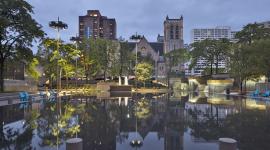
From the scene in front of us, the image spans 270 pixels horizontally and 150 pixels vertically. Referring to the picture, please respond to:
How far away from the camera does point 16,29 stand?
3275 centimetres

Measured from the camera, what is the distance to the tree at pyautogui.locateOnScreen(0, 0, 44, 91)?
31250mm

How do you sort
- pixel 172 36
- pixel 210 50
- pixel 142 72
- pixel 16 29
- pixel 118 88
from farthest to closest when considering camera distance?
pixel 172 36, pixel 142 72, pixel 210 50, pixel 118 88, pixel 16 29

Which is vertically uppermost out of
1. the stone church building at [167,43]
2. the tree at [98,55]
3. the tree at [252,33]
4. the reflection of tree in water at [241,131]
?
the stone church building at [167,43]

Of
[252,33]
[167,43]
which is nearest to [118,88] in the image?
[252,33]

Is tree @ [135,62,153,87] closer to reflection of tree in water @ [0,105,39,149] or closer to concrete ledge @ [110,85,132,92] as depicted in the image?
concrete ledge @ [110,85,132,92]

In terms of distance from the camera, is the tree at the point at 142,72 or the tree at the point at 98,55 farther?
the tree at the point at 142,72

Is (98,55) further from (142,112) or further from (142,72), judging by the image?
(142,112)

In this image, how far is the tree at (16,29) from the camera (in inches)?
1230

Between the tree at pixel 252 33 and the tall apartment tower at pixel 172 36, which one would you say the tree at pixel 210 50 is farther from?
the tall apartment tower at pixel 172 36

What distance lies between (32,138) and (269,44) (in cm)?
3503

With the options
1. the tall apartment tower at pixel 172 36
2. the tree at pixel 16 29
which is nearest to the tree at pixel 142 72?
the tree at pixel 16 29

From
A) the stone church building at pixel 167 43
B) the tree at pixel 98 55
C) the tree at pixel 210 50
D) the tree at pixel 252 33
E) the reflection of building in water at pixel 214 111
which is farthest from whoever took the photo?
the stone church building at pixel 167 43

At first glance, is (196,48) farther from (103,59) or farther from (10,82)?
(10,82)

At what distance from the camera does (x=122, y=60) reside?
7662cm
